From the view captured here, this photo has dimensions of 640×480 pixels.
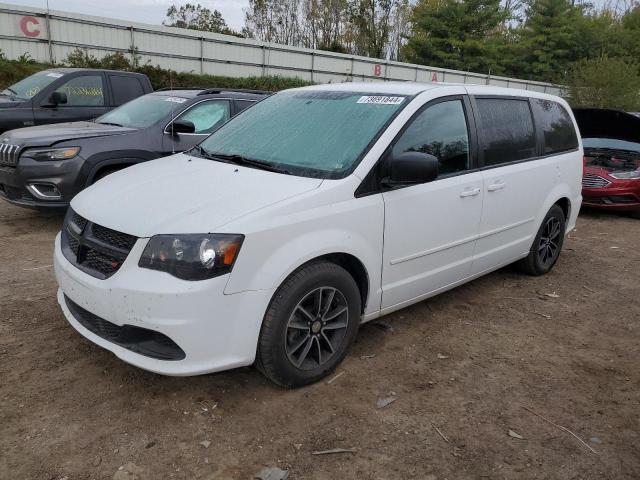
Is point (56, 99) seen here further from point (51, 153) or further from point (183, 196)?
point (183, 196)

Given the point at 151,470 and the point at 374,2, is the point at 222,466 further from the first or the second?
the point at 374,2

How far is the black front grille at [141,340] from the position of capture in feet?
8.77

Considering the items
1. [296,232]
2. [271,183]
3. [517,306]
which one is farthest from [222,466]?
[517,306]

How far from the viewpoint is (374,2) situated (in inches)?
1677

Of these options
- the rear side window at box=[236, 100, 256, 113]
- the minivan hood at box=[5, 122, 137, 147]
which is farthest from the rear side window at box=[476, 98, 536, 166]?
the minivan hood at box=[5, 122, 137, 147]

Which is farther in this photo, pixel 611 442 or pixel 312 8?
pixel 312 8

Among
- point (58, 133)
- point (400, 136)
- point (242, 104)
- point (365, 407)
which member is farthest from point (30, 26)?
point (365, 407)

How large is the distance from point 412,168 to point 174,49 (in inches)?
828

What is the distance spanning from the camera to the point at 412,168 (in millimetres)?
3145

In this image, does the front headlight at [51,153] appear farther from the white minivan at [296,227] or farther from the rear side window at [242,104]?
the white minivan at [296,227]

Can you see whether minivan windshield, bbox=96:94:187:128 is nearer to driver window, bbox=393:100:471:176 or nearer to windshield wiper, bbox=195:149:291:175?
windshield wiper, bbox=195:149:291:175

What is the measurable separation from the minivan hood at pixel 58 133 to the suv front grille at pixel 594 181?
664cm

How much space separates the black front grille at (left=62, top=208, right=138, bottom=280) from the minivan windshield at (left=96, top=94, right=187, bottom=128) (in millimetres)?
3722

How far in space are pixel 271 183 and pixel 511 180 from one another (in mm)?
2192
